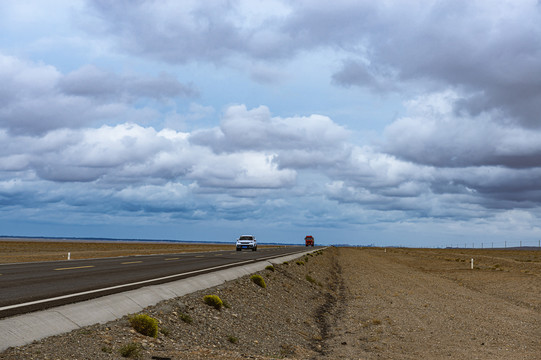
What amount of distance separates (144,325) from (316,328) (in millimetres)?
7729

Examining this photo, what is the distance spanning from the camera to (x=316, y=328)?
51.2 feet

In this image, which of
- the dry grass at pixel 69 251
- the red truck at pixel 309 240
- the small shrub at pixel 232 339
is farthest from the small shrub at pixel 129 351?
the red truck at pixel 309 240

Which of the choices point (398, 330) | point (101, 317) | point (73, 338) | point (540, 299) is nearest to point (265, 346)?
point (101, 317)

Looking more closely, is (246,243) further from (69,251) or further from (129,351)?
(129,351)

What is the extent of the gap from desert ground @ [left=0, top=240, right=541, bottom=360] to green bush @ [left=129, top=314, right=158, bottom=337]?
15 cm

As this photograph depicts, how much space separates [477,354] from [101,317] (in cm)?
948

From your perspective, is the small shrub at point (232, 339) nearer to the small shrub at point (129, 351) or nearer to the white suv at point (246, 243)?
the small shrub at point (129, 351)

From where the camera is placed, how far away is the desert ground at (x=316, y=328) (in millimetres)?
8570

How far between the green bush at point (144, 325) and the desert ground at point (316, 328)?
15cm

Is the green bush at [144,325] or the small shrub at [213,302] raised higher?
the green bush at [144,325]

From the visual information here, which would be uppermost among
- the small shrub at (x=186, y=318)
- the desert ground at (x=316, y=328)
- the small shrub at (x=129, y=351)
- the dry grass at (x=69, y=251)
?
the small shrub at (x=129, y=351)

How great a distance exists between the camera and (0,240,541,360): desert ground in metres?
8.57

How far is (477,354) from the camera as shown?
12.1 m

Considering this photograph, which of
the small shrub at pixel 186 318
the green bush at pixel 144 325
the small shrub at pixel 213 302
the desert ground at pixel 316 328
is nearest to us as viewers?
the desert ground at pixel 316 328
